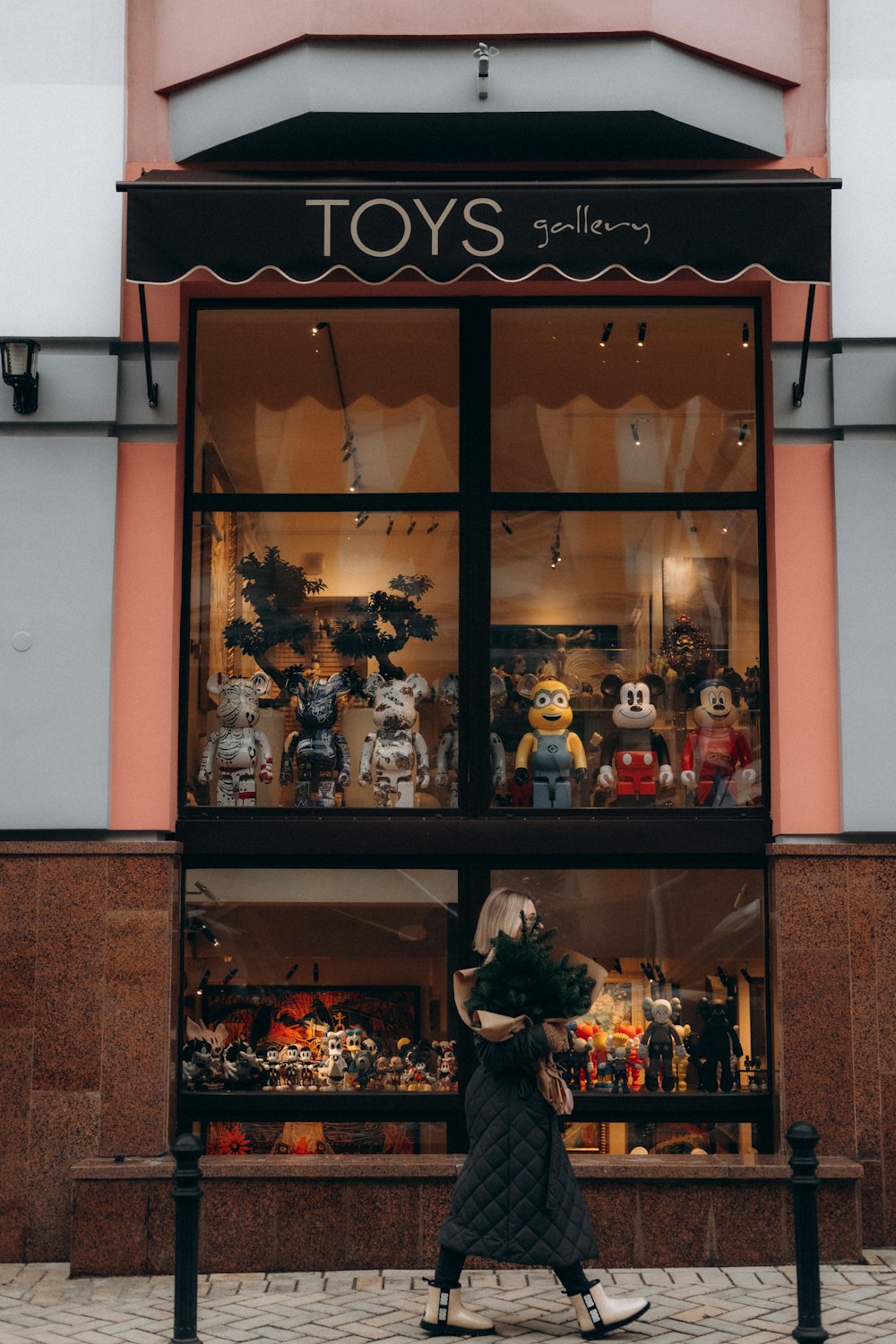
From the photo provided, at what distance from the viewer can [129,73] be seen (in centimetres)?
898

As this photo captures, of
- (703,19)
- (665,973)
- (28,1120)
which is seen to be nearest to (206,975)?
(28,1120)

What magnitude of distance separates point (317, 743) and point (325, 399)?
2131mm

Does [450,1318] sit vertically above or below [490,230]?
below

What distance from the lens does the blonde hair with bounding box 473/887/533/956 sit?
669 cm

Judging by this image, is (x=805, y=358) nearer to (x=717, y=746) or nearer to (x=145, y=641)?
(x=717, y=746)

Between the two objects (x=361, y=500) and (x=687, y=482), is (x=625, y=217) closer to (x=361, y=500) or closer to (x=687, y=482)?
(x=687, y=482)

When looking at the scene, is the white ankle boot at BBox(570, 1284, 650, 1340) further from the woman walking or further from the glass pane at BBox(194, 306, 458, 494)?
the glass pane at BBox(194, 306, 458, 494)

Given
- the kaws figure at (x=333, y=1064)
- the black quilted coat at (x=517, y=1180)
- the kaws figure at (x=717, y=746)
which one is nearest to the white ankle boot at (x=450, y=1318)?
the black quilted coat at (x=517, y=1180)

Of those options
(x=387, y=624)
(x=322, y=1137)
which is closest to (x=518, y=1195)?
(x=322, y=1137)

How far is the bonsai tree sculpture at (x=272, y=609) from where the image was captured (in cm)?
916

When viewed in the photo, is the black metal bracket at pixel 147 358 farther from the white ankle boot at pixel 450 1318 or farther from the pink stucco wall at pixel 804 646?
the white ankle boot at pixel 450 1318

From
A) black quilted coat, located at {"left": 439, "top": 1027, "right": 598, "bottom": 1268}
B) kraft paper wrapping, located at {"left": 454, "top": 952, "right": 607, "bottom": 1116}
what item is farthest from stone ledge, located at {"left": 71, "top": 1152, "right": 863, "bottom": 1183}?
kraft paper wrapping, located at {"left": 454, "top": 952, "right": 607, "bottom": 1116}

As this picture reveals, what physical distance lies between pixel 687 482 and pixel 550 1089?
411 centimetres

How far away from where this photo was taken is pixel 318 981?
28.9 feet
